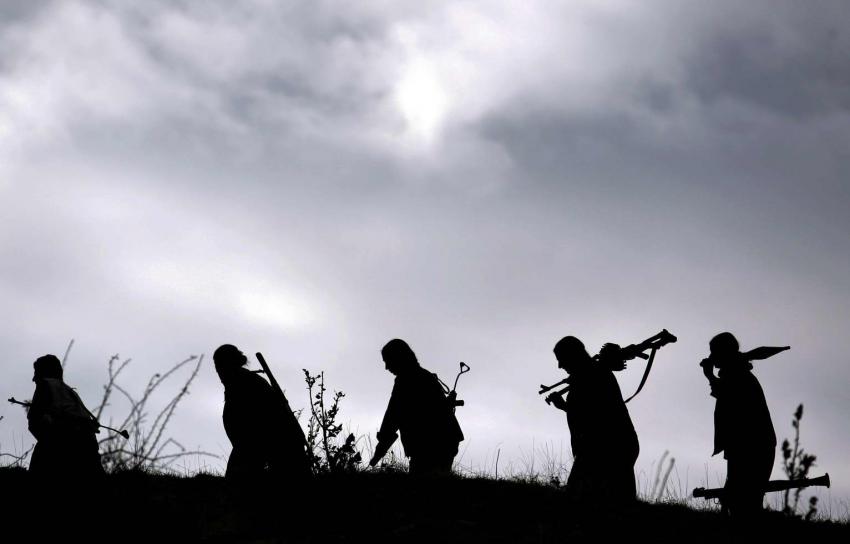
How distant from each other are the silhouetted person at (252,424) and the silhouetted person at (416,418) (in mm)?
1189

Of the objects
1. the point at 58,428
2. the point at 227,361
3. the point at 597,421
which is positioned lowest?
the point at 58,428

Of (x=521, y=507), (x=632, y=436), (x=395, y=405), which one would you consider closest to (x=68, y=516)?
(x=521, y=507)

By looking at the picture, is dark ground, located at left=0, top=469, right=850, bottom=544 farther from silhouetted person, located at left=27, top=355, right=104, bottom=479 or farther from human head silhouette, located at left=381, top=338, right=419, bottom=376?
human head silhouette, located at left=381, top=338, right=419, bottom=376

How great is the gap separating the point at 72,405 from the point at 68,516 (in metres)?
3.63

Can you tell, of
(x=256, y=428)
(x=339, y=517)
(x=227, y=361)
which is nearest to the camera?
(x=339, y=517)

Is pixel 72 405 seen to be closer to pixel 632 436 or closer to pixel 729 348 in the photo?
pixel 632 436

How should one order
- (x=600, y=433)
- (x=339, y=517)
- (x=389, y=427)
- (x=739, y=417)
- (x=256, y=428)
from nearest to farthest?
1. (x=339, y=517)
2. (x=739, y=417)
3. (x=600, y=433)
4. (x=256, y=428)
5. (x=389, y=427)

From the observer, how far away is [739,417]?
9.46m

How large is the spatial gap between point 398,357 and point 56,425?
372cm

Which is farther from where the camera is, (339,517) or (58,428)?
(58,428)

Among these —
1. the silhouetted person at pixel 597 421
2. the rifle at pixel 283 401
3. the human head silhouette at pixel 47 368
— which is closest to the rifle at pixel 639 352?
the silhouetted person at pixel 597 421

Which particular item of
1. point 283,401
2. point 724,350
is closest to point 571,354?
point 724,350

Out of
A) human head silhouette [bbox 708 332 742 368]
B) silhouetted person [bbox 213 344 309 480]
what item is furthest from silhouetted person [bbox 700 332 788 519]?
silhouetted person [bbox 213 344 309 480]

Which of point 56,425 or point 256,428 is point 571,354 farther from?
point 56,425
